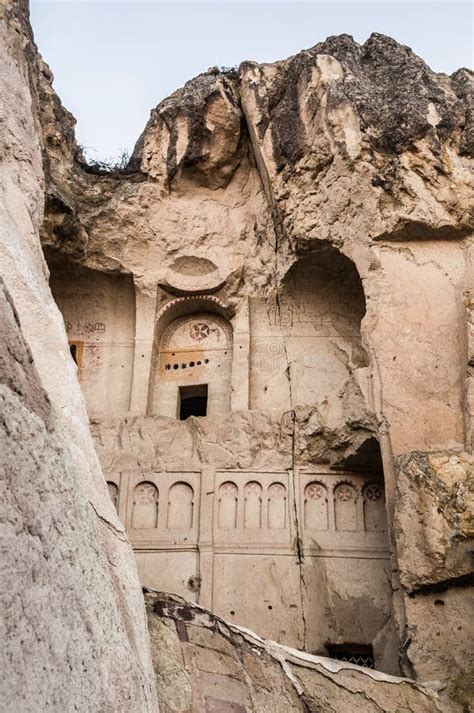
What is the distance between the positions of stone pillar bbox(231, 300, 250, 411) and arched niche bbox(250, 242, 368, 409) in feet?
0.61

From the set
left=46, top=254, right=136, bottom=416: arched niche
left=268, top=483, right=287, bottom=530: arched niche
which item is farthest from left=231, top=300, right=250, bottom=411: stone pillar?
left=46, top=254, right=136, bottom=416: arched niche

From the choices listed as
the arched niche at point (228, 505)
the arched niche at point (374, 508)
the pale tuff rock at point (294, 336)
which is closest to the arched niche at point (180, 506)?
the pale tuff rock at point (294, 336)

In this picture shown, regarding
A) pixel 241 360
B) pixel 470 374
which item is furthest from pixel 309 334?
pixel 470 374

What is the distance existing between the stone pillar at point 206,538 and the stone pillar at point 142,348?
60.2 inches

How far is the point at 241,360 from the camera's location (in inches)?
478

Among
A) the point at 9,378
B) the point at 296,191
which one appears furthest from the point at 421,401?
the point at 9,378

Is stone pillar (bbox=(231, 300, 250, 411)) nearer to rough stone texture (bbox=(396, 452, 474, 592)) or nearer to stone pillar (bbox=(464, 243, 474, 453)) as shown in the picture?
rough stone texture (bbox=(396, 452, 474, 592))

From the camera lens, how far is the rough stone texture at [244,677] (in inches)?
241

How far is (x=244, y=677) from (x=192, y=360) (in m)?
6.73

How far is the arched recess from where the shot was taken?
40.2ft

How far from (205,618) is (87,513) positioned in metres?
2.79

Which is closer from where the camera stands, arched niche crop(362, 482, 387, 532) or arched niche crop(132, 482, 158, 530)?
arched niche crop(362, 482, 387, 532)

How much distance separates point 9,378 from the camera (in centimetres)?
386

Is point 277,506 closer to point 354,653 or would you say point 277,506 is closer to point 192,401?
point 354,653
